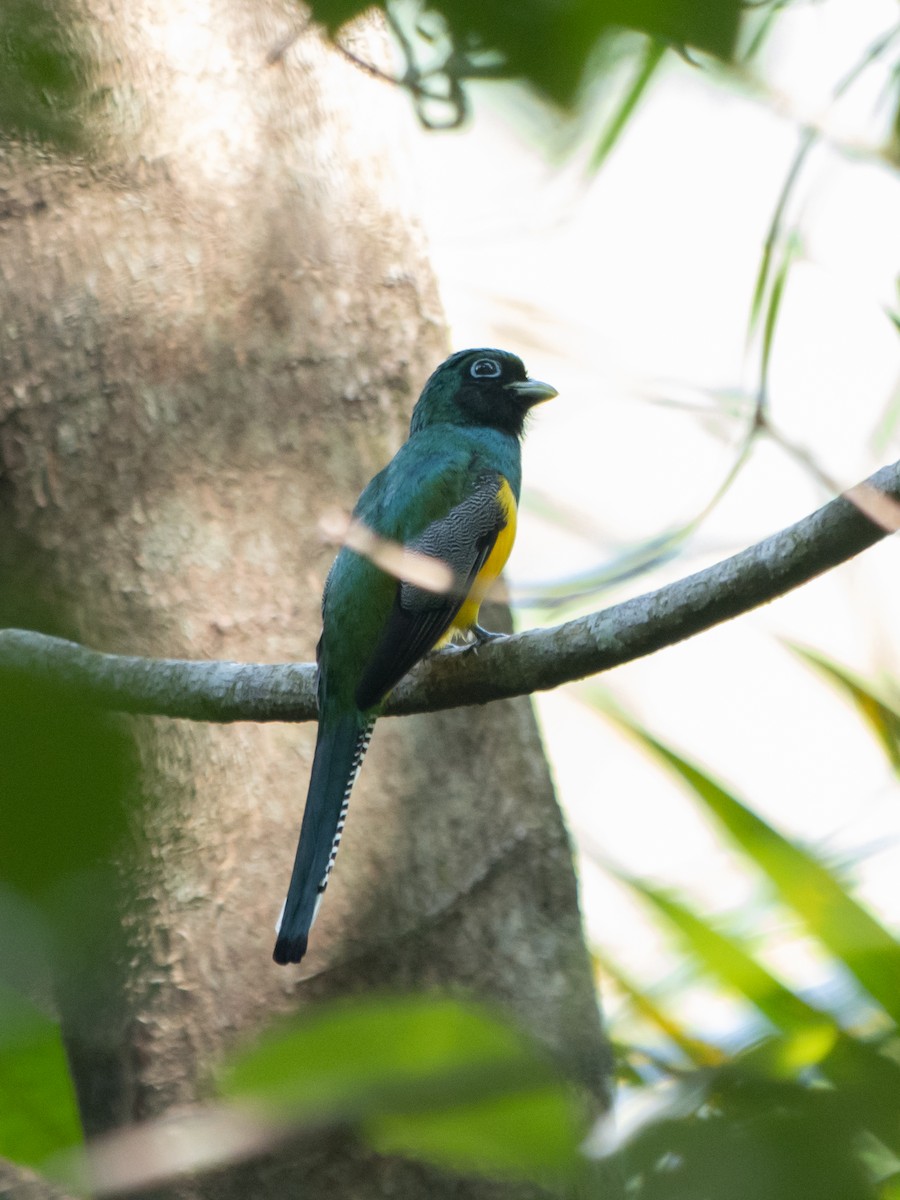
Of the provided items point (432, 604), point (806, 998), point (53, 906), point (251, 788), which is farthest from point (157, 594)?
point (53, 906)

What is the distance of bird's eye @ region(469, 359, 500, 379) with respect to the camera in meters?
4.46

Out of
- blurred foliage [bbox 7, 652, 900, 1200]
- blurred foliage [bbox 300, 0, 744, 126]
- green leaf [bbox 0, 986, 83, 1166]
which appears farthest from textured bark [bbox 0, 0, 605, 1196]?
blurred foliage [bbox 300, 0, 744, 126]

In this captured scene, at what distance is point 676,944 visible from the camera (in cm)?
238

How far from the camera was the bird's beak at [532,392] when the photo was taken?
14.9ft

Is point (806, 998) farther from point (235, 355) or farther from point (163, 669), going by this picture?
point (235, 355)

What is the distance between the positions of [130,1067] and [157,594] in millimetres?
1214

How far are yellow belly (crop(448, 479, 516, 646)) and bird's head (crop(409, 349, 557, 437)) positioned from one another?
1.49ft

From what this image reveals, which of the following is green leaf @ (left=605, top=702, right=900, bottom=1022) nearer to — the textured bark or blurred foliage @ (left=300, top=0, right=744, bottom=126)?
the textured bark

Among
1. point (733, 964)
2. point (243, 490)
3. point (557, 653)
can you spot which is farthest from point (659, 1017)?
point (243, 490)

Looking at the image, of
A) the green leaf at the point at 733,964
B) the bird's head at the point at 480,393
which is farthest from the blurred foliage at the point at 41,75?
the bird's head at the point at 480,393

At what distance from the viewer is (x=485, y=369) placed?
178 inches

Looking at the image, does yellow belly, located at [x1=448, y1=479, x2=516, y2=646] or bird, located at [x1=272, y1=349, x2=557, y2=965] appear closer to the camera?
bird, located at [x1=272, y1=349, x2=557, y2=965]

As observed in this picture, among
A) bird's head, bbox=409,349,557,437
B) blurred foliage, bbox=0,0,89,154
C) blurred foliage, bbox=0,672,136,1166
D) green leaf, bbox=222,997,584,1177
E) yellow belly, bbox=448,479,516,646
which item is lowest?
bird's head, bbox=409,349,557,437

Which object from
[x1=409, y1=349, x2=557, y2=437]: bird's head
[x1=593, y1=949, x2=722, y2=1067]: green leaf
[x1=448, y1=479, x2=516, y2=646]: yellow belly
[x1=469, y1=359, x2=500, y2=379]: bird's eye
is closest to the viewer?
[x1=593, y1=949, x2=722, y2=1067]: green leaf
